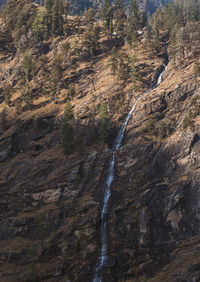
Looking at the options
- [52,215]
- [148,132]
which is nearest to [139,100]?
[148,132]

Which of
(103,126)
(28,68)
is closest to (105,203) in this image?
(103,126)

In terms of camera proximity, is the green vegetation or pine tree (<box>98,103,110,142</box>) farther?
pine tree (<box>98,103,110,142</box>)

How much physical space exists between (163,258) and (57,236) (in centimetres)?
1434

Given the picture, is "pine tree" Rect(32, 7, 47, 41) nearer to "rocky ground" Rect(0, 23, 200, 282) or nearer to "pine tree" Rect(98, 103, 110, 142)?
"rocky ground" Rect(0, 23, 200, 282)

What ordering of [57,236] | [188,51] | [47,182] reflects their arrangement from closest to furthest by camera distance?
1. [57,236]
2. [47,182]
3. [188,51]

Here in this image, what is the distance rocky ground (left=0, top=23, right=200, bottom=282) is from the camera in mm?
30188

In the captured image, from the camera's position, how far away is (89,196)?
137 feet

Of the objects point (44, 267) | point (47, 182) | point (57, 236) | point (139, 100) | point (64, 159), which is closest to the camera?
point (44, 267)

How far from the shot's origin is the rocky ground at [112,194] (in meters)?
30.2

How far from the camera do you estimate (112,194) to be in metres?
41.0

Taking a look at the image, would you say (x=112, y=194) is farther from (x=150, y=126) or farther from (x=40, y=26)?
(x=40, y=26)

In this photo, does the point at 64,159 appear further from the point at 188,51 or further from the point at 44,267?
the point at 188,51

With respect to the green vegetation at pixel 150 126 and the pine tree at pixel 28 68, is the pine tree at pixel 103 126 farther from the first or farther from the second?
the pine tree at pixel 28 68

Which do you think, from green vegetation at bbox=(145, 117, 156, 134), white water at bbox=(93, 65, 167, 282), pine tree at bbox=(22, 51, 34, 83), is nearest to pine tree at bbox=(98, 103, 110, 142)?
white water at bbox=(93, 65, 167, 282)
